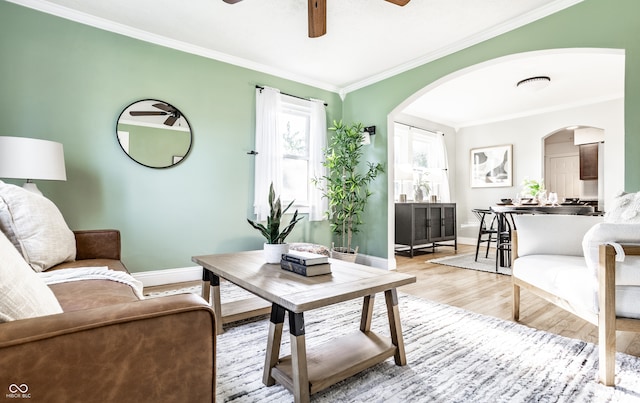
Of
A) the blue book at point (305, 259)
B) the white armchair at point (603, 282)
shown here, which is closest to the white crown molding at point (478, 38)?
the white armchair at point (603, 282)

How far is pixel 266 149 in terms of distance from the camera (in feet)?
12.2

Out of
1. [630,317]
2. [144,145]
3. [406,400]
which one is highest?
[144,145]

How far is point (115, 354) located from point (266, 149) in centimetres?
319

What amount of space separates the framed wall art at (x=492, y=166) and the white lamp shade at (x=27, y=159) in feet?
21.4

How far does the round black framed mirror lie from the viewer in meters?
2.96

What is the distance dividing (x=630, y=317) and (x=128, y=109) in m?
3.85

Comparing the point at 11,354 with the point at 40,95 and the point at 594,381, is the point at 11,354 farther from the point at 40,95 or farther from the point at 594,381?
the point at 40,95

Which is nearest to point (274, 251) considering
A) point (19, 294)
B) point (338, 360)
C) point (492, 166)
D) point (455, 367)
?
point (338, 360)

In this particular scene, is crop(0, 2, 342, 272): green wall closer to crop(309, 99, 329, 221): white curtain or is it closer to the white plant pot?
crop(309, 99, 329, 221): white curtain

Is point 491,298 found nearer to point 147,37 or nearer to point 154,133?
point 154,133

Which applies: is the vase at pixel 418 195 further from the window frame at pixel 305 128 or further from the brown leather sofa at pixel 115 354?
the brown leather sofa at pixel 115 354

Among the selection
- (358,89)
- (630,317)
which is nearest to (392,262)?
(358,89)

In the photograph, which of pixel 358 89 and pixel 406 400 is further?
pixel 358 89

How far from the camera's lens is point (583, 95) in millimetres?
4809
